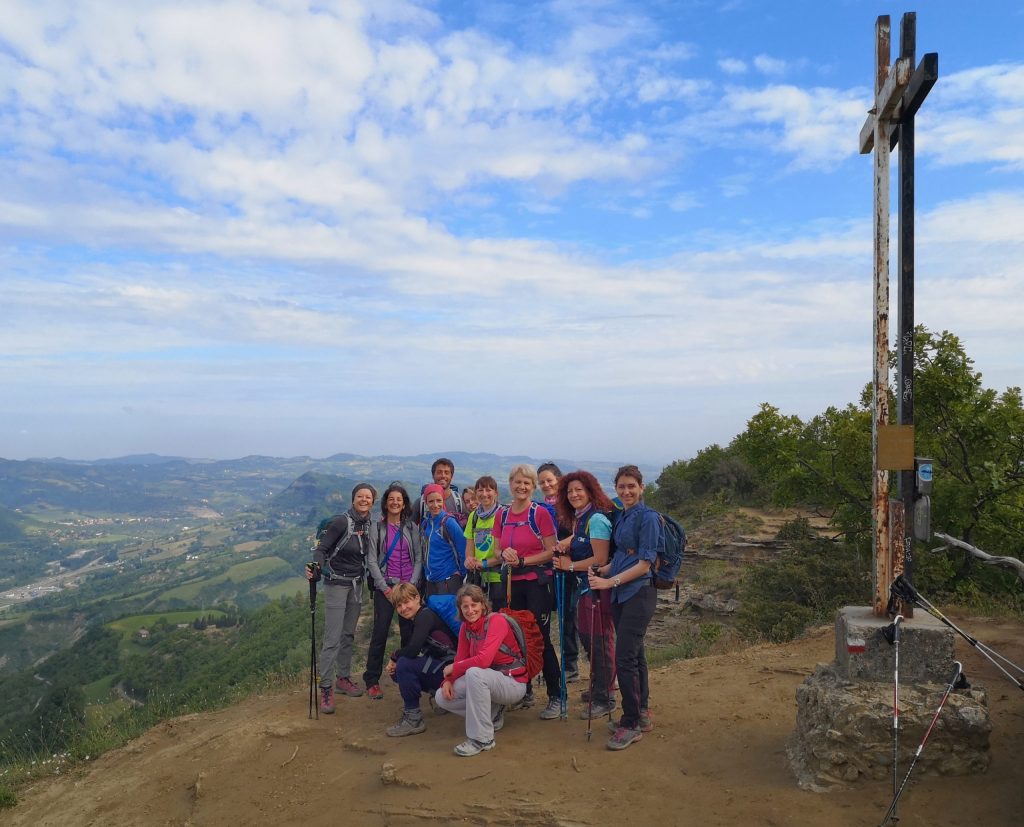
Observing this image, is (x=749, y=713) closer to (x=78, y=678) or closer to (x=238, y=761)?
(x=238, y=761)

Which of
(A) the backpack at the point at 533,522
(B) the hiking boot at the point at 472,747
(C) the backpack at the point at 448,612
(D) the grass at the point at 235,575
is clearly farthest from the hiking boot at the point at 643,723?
(D) the grass at the point at 235,575

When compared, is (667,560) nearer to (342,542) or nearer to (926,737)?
(926,737)

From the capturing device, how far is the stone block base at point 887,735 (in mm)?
4145

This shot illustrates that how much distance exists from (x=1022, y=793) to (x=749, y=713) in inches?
86.3

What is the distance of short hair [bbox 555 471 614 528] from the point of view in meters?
5.87

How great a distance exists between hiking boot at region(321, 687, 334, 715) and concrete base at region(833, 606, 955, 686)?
15.3 feet

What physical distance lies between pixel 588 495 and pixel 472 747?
7.31 ft

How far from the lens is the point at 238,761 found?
5.92 metres

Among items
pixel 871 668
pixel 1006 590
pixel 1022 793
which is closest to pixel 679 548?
pixel 871 668

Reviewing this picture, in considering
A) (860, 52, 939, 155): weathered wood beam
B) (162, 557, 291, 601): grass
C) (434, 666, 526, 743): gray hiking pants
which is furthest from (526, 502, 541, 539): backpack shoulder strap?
(162, 557, 291, 601): grass

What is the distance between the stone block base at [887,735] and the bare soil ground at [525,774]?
78 millimetres

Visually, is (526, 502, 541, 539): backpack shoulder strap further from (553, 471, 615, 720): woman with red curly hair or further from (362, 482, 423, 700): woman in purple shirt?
(362, 482, 423, 700): woman in purple shirt

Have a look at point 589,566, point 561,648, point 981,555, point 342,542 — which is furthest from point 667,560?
point 342,542

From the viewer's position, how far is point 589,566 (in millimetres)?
5637
